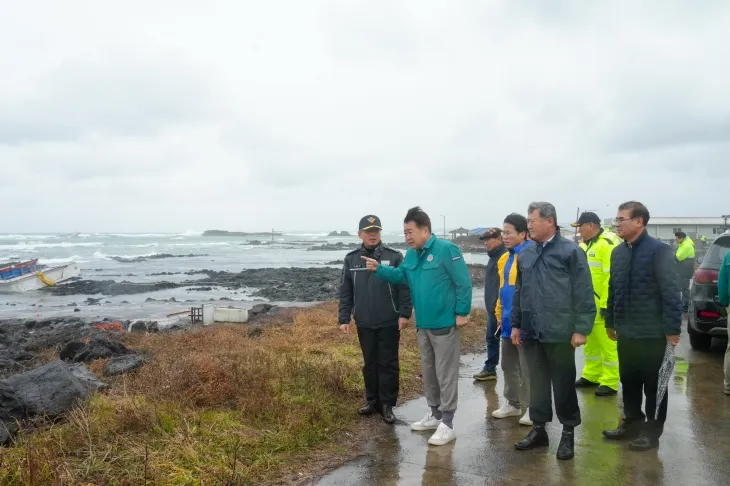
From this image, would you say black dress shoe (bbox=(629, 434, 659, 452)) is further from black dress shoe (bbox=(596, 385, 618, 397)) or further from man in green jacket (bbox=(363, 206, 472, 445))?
black dress shoe (bbox=(596, 385, 618, 397))

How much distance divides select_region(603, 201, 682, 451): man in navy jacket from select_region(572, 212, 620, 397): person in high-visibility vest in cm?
130

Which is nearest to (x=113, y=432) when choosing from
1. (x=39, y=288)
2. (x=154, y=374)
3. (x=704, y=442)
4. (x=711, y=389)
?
(x=154, y=374)

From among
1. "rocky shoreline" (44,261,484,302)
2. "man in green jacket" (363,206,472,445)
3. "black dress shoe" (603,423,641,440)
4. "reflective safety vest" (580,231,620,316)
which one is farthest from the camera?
"rocky shoreline" (44,261,484,302)

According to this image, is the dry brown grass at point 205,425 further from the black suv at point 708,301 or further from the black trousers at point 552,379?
the black suv at point 708,301

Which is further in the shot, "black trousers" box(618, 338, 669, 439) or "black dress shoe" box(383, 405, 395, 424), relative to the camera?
"black dress shoe" box(383, 405, 395, 424)

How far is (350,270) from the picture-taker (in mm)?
5094

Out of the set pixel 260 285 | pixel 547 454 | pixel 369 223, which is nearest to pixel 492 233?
pixel 369 223

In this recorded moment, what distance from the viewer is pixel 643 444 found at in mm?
3973

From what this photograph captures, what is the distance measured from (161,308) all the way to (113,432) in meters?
19.4

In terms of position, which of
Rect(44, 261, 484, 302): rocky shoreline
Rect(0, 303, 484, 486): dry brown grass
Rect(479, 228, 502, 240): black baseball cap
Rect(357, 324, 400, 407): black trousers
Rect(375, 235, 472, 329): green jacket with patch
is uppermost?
Rect(479, 228, 502, 240): black baseball cap

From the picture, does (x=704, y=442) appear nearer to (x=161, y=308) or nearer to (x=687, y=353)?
(x=687, y=353)

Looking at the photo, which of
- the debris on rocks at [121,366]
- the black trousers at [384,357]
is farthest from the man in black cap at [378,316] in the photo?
the debris on rocks at [121,366]

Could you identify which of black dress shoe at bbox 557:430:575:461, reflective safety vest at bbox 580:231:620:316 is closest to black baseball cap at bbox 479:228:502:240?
reflective safety vest at bbox 580:231:620:316

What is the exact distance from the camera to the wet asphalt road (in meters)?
3.57
